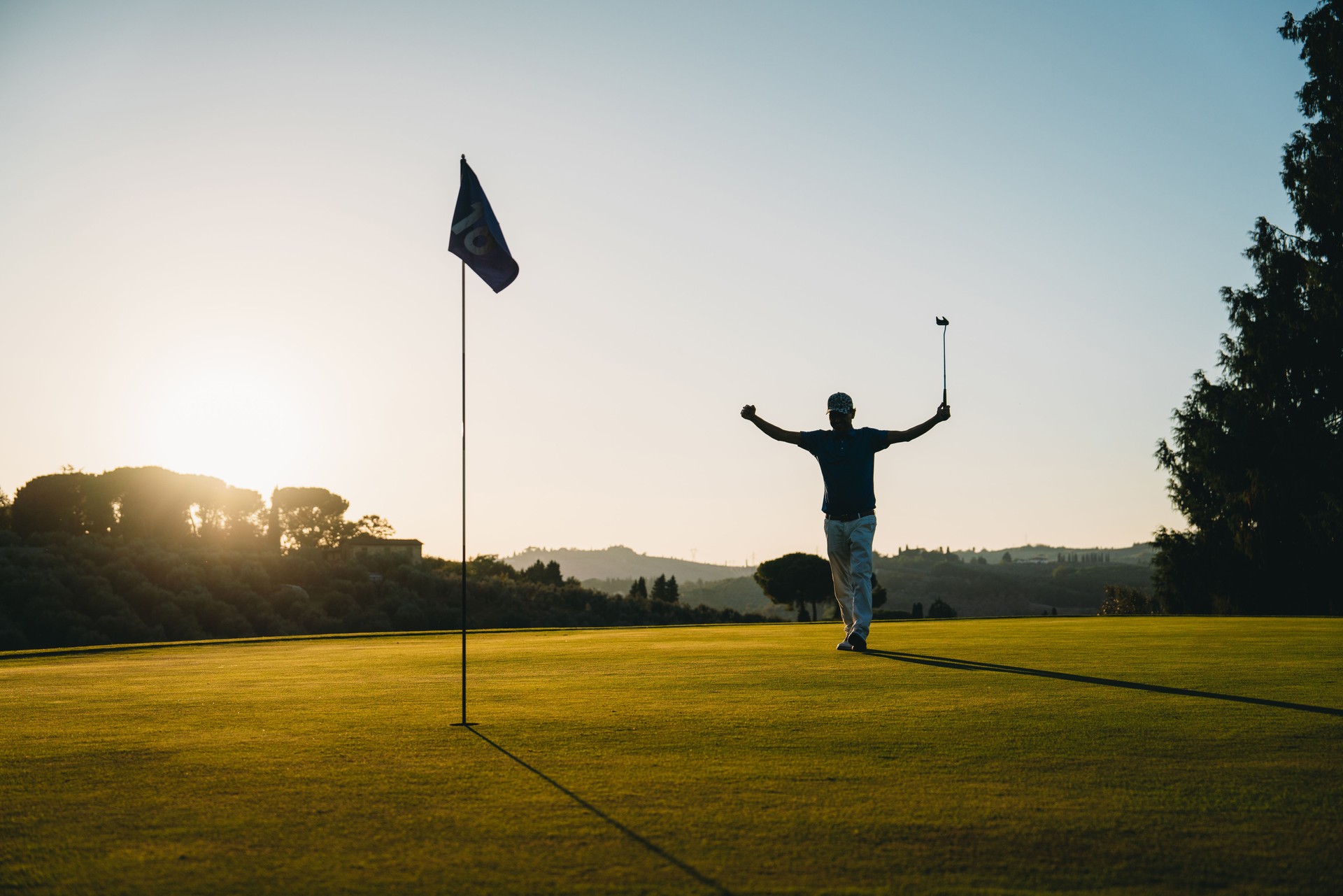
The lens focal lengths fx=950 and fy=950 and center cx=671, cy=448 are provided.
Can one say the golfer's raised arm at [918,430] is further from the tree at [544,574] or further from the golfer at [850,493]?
the tree at [544,574]

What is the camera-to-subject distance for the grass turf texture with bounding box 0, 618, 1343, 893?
314 centimetres

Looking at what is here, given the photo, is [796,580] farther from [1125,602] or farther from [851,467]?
[851,467]

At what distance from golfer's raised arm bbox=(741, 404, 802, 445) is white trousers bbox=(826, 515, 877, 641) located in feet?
3.49

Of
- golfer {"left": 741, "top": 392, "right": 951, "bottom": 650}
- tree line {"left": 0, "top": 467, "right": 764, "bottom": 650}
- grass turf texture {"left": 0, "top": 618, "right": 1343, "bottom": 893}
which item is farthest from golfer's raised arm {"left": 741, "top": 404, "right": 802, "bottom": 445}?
tree line {"left": 0, "top": 467, "right": 764, "bottom": 650}

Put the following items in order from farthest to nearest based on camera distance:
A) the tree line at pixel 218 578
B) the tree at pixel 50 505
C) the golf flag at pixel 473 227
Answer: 1. the tree at pixel 50 505
2. the tree line at pixel 218 578
3. the golf flag at pixel 473 227

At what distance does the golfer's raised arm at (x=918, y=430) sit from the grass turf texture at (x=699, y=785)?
3.15 metres

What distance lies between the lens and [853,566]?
1094 cm

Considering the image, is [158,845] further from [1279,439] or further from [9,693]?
[1279,439]

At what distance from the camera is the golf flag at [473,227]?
879cm

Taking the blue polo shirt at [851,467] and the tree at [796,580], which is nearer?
the blue polo shirt at [851,467]

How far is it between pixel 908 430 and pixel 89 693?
28.5ft

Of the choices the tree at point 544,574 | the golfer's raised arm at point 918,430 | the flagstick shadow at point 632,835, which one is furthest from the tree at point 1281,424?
the tree at point 544,574

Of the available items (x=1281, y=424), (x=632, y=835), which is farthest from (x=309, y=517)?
(x=632, y=835)

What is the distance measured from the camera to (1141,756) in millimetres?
4707
